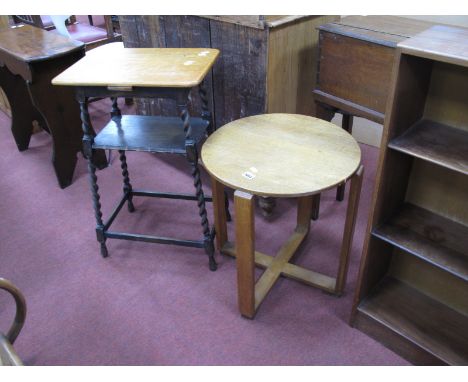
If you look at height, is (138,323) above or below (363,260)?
below

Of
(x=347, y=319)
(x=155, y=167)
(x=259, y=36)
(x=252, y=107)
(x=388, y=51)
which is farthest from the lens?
(x=155, y=167)

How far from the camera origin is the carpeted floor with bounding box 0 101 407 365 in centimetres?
164

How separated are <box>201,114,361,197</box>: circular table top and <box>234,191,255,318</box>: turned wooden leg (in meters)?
0.06

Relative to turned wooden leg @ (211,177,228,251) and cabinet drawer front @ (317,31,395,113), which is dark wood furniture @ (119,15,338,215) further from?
turned wooden leg @ (211,177,228,251)

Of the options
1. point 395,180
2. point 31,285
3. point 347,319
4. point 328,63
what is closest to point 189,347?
point 347,319

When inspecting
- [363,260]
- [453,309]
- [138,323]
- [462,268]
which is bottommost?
[138,323]

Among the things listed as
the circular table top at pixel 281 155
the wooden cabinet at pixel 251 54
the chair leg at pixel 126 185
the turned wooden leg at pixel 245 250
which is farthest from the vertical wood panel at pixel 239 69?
the turned wooden leg at pixel 245 250

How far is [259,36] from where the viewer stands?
6.07ft

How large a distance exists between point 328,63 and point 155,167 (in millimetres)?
1445

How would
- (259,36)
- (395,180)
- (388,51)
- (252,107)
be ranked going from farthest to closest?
(252,107), (259,36), (388,51), (395,180)

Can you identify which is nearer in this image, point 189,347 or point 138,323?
point 189,347

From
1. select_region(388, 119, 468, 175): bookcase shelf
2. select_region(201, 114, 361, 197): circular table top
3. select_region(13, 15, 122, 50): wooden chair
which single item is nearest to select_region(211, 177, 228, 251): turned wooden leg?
select_region(201, 114, 361, 197): circular table top

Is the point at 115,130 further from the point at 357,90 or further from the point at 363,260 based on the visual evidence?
the point at 363,260

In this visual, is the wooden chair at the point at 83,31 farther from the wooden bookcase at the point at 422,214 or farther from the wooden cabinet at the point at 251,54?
the wooden bookcase at the point at 422,214
